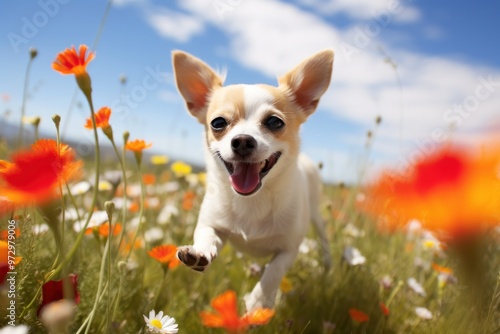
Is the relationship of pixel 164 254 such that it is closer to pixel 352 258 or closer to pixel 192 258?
pixel 192 258

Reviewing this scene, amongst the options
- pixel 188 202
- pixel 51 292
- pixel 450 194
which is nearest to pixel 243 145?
pixel 51 292

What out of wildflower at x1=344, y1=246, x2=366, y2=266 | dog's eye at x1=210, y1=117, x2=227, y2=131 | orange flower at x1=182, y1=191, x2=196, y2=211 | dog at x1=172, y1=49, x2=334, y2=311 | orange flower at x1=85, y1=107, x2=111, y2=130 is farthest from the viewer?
orange flower at x1=182, y1=191, x2=196, y2=211

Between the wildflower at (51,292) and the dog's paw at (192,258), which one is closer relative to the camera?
the wildflower at (51,292)

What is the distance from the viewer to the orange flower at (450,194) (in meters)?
0.31

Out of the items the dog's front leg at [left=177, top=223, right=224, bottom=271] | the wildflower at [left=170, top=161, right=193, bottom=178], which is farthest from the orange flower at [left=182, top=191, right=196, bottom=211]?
the dog's front leg at [left=177, top=223, right=224, bottom=271]

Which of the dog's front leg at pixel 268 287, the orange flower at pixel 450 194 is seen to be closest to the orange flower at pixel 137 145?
the dog's front leg at pixel 268 287

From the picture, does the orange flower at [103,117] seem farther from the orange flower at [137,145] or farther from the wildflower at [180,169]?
the wildflower at [180,169]

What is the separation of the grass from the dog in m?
0.32

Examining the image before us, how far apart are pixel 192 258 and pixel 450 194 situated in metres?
1.35

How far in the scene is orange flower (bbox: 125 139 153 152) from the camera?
172cm

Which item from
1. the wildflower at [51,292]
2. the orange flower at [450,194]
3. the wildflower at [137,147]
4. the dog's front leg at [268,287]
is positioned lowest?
the dog's front leg at [268,287]

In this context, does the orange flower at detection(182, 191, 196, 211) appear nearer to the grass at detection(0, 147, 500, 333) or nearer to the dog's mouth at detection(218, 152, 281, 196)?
the grass at detection(0, 147, 500, 333)

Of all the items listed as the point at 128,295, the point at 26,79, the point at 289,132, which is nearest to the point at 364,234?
the point at 289,132

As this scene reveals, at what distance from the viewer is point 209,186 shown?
7.84 ft
